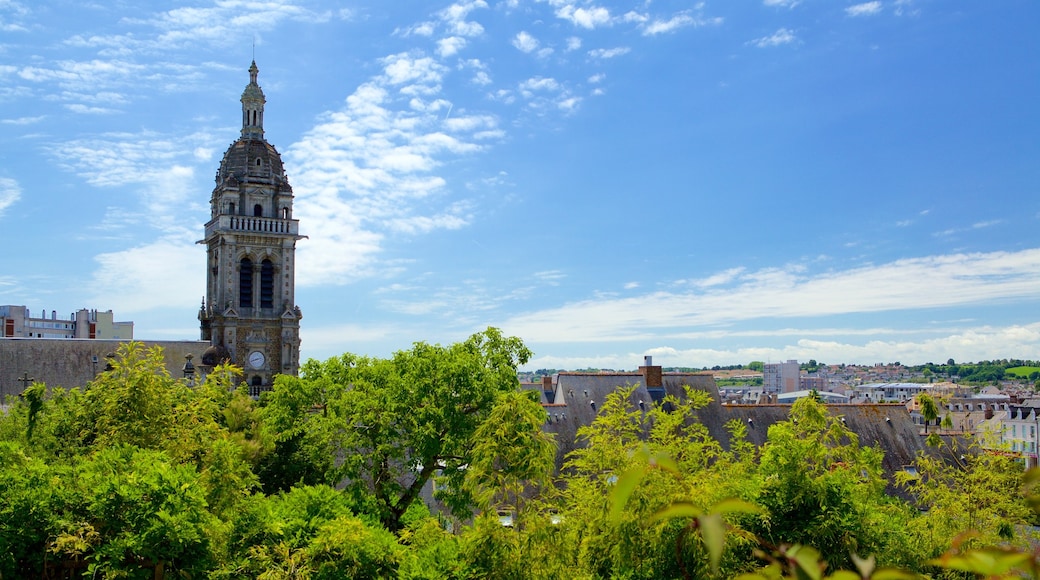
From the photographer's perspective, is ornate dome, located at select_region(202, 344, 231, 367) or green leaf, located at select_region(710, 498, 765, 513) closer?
green leaf, located at select_region(710, 498, 765, 513)

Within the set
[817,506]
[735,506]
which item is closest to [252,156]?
[817,506]

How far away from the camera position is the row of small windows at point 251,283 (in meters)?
49.6

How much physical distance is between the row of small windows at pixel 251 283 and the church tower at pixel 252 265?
6 cm

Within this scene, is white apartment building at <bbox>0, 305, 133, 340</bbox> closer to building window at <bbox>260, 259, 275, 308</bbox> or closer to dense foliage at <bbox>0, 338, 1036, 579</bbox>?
building window at <bbox>260, 259, 275, 308</bbox>

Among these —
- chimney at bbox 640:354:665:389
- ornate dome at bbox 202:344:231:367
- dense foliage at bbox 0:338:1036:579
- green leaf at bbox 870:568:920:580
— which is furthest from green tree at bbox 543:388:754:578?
ornate dome at bbox 202:344:231:367

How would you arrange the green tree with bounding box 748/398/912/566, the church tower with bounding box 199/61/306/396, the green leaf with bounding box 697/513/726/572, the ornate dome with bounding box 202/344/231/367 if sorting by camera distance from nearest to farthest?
the green leaf with bounding box 697/513/726/572 → the green tree with bounding box 748/398/912/566 → the ornate dome with bounding box 202/344/231/367 → the church tower with bounding box 199/61/306/396

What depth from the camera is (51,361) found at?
140 ft

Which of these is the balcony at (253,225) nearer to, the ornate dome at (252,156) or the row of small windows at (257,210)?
the row of small windows at (257,210)

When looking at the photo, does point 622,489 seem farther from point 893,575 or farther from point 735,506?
point 893,575

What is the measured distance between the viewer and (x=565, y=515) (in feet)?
46.2

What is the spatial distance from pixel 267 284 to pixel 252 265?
140 cm

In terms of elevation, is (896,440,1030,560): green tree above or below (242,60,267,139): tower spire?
below

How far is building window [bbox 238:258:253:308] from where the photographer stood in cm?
4950

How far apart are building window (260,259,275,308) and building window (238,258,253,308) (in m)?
0.61
